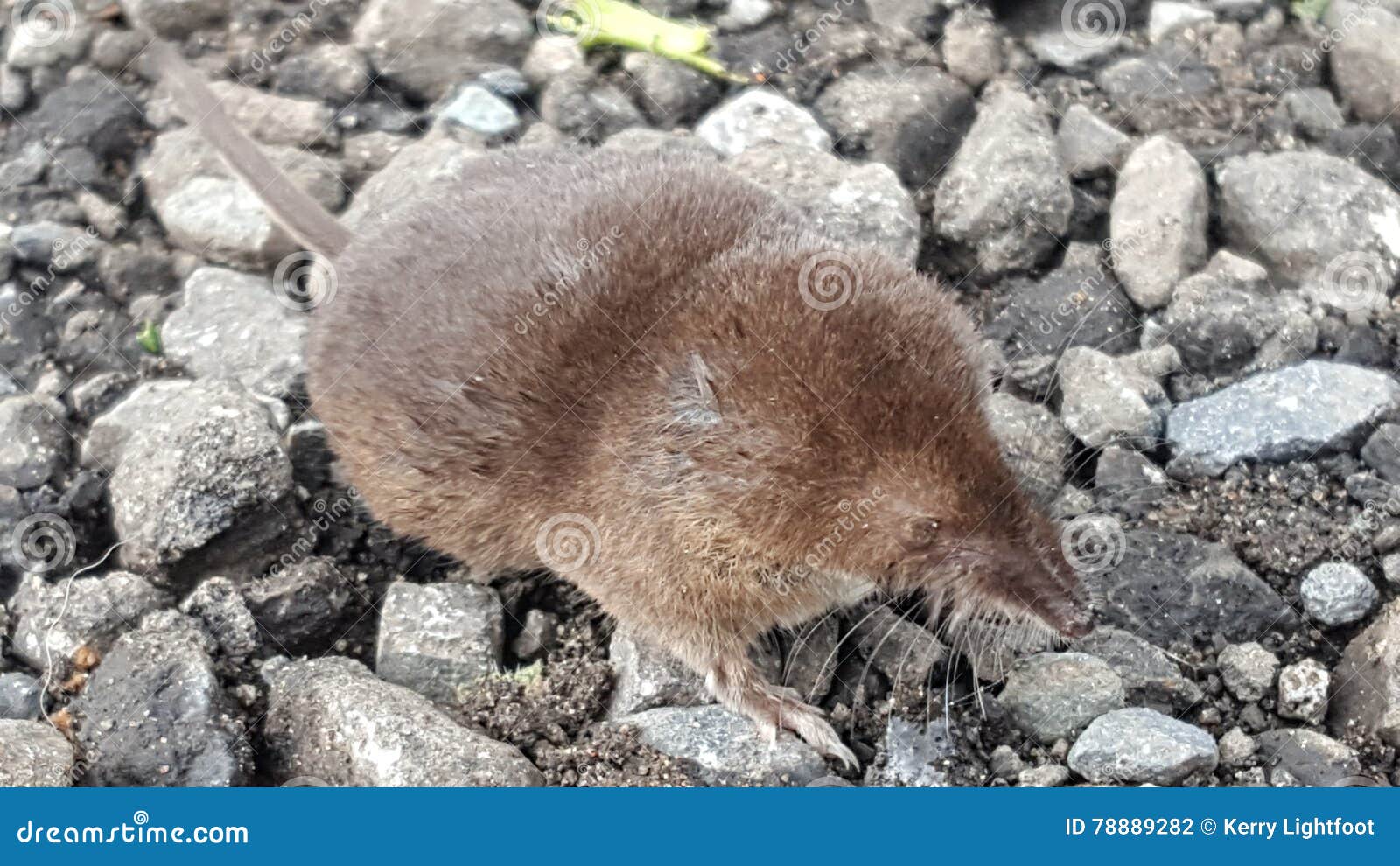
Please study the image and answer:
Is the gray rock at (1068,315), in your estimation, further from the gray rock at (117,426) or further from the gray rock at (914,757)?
the gray rock at (117,426)

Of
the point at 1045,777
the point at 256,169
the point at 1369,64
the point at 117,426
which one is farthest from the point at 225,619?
the point at 1369,64

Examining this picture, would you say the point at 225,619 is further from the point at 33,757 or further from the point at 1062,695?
the point at 1062,695

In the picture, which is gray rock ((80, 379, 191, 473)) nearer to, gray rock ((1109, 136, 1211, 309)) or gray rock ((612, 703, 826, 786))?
gray rock ((612, 703, 826, 786))

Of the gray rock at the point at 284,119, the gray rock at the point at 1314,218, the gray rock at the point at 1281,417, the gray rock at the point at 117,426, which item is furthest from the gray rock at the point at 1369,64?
the gray rock at the point at 117,426

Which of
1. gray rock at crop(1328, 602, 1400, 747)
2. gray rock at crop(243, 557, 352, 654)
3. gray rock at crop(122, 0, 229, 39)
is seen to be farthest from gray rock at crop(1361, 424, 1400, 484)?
gray rock at crop(122, 0, 229, 39)

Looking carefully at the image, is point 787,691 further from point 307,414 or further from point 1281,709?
point 307,414

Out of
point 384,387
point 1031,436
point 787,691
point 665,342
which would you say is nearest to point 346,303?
point 384,387

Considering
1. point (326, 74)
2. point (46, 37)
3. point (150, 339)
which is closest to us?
point (150, 339)
